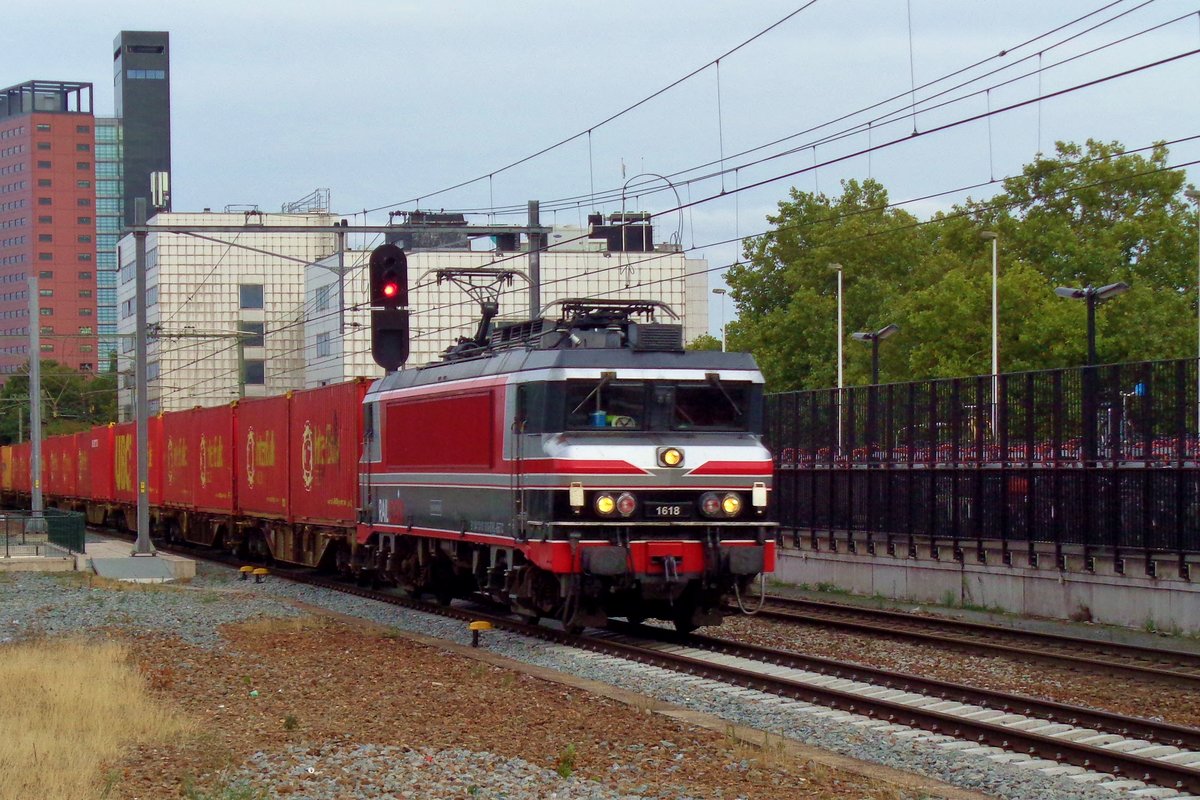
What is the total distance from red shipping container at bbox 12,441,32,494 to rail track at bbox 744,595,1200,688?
4790 centimetres

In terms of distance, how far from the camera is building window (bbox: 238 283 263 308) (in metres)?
113

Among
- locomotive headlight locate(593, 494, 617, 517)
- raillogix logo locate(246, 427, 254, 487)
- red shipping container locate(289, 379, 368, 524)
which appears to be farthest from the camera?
raillogix logo locate(246, 427, 254, 487)

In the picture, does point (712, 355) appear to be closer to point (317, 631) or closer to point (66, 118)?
point (317, 631)

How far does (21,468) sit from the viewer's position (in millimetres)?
66625

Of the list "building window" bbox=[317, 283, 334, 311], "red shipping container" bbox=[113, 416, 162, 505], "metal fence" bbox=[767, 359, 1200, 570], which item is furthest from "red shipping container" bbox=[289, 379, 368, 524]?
"building window" bbox=[317, 283, 334, 311]

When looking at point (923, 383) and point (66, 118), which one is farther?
point (66, 118)

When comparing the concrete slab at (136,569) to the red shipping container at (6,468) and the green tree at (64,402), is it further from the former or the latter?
the green tree at (64,402)

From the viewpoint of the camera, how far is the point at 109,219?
18938 centimetres

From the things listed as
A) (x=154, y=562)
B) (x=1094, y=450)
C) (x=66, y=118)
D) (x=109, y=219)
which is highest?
(x=66, y=118)

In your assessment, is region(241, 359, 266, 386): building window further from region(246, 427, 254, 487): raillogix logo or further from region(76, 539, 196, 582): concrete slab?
region(76, 539, 196, 582): concrete slab

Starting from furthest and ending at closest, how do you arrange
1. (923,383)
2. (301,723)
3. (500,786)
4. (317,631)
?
(923,383) → (317,631) → (301,723) → (500,786)

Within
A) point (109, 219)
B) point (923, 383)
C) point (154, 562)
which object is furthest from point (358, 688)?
point (109, 219)

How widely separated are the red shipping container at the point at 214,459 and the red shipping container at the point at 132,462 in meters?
4.85

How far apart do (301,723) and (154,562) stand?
19230 mm
